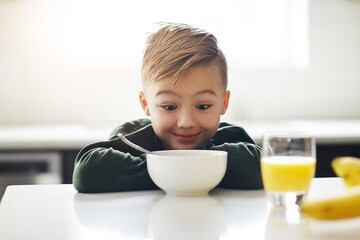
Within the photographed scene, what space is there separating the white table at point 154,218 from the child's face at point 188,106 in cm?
21

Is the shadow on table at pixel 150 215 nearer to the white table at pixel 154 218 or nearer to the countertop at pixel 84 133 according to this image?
the white table at pixel 154 218

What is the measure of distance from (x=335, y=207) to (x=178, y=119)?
57cm

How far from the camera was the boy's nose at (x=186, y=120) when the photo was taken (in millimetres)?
1116

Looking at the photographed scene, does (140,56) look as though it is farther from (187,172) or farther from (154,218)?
(154,218)

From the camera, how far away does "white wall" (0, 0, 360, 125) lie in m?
2.74

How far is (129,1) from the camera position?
9.11ft

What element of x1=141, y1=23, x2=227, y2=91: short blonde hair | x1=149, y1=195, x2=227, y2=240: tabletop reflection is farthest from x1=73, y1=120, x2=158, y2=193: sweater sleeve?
x1=141, y1=23, x2=227, y2=91: short blonde hair

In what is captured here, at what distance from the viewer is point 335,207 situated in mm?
616

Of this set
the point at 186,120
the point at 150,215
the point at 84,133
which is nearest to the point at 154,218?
the point at 150,215

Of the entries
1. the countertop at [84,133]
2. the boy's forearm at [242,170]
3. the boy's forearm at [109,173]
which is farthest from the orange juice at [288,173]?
the countertop at [84,133]

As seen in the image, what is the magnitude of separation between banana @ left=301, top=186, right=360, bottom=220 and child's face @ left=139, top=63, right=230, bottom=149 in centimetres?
54

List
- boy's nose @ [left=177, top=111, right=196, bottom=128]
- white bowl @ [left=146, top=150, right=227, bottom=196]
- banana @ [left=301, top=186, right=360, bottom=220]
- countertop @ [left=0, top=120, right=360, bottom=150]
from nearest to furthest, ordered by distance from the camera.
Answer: banana @ [left=301, top=186, right=360, bottom=220]
white bowl @ [left=146, top=150, right=227, bottom=196]
boy's nose @ [left=177, top=111, right=196, bottom=128]
countertop @ [left=0, top=120, right=360, bottom=150]

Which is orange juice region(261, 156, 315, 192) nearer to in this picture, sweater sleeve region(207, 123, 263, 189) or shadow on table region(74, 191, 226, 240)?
shadow on table region(74, 191, 226, 240)

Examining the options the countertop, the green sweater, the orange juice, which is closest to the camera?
the orange juice
